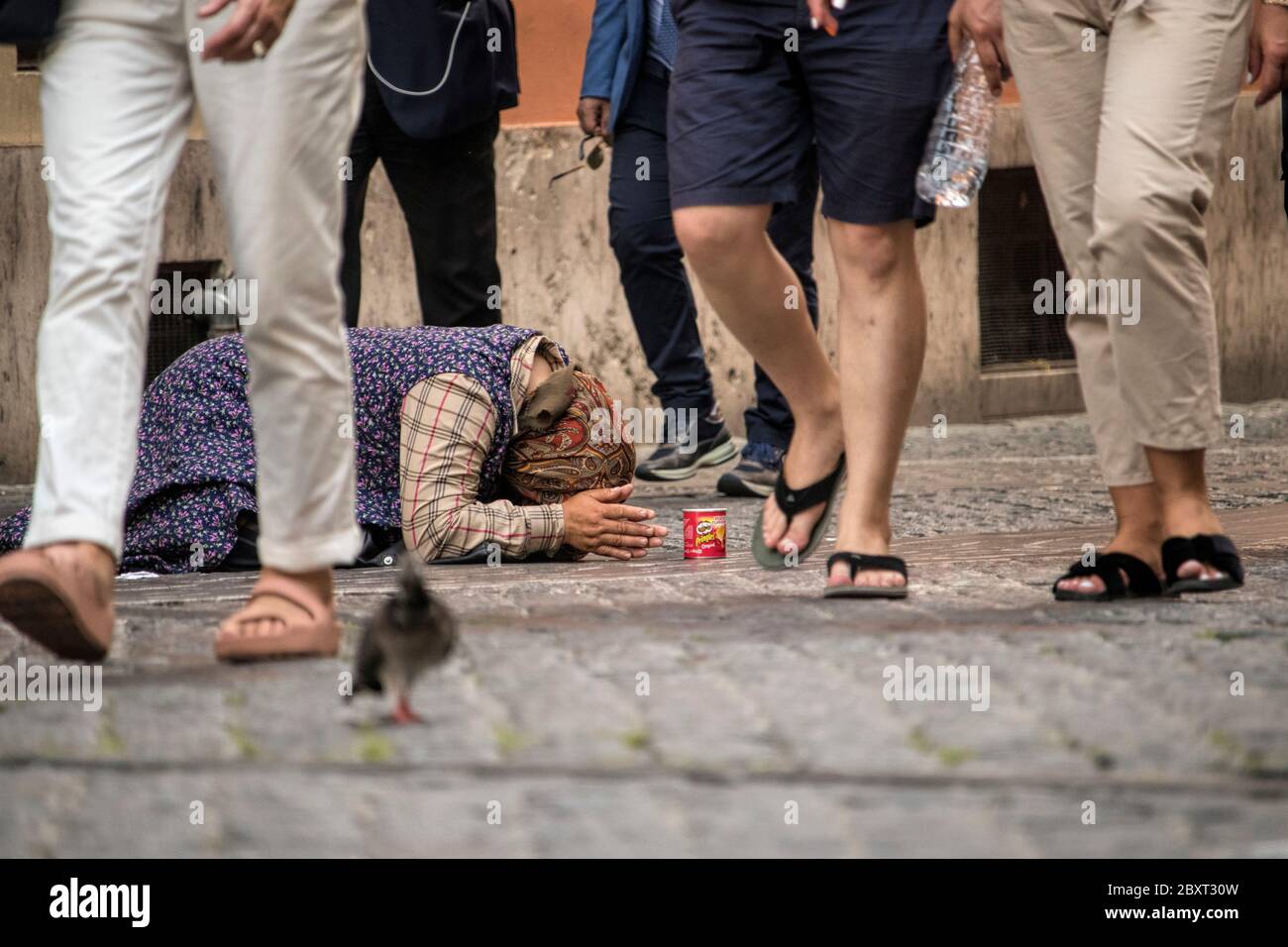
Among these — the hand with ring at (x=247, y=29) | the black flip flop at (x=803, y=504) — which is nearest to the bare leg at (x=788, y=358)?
the black flip flop at (x=803, y=504)

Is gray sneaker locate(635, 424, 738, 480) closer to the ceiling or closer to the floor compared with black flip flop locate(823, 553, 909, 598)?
closer to the ceiling

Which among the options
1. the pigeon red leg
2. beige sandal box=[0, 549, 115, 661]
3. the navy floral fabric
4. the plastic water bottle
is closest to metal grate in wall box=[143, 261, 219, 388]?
the navy floral fabric

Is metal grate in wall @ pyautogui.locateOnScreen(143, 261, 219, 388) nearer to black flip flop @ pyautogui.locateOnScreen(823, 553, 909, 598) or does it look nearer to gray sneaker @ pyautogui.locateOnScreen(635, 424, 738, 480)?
gray sneaker @ pyautogui.locateOnScreen(635, 424, 738, 480)

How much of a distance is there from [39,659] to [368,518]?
1.77 meters

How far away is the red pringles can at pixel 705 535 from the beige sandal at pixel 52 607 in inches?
86.5

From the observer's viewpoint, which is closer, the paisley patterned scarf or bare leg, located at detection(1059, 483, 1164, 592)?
bare leg, located at detection(1059, 483, 1164, 592)

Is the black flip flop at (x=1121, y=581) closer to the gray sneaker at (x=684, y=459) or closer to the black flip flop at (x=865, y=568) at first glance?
the black flip flop at (x=865, y=568)

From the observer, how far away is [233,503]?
530cm

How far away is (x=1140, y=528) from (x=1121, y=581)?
137 mm

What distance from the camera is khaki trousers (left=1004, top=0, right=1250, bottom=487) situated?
3.91 m

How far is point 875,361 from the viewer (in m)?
4.35

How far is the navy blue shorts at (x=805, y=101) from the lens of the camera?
4.28 metres

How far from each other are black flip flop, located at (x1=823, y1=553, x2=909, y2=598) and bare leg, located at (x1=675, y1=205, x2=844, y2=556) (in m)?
0.39
